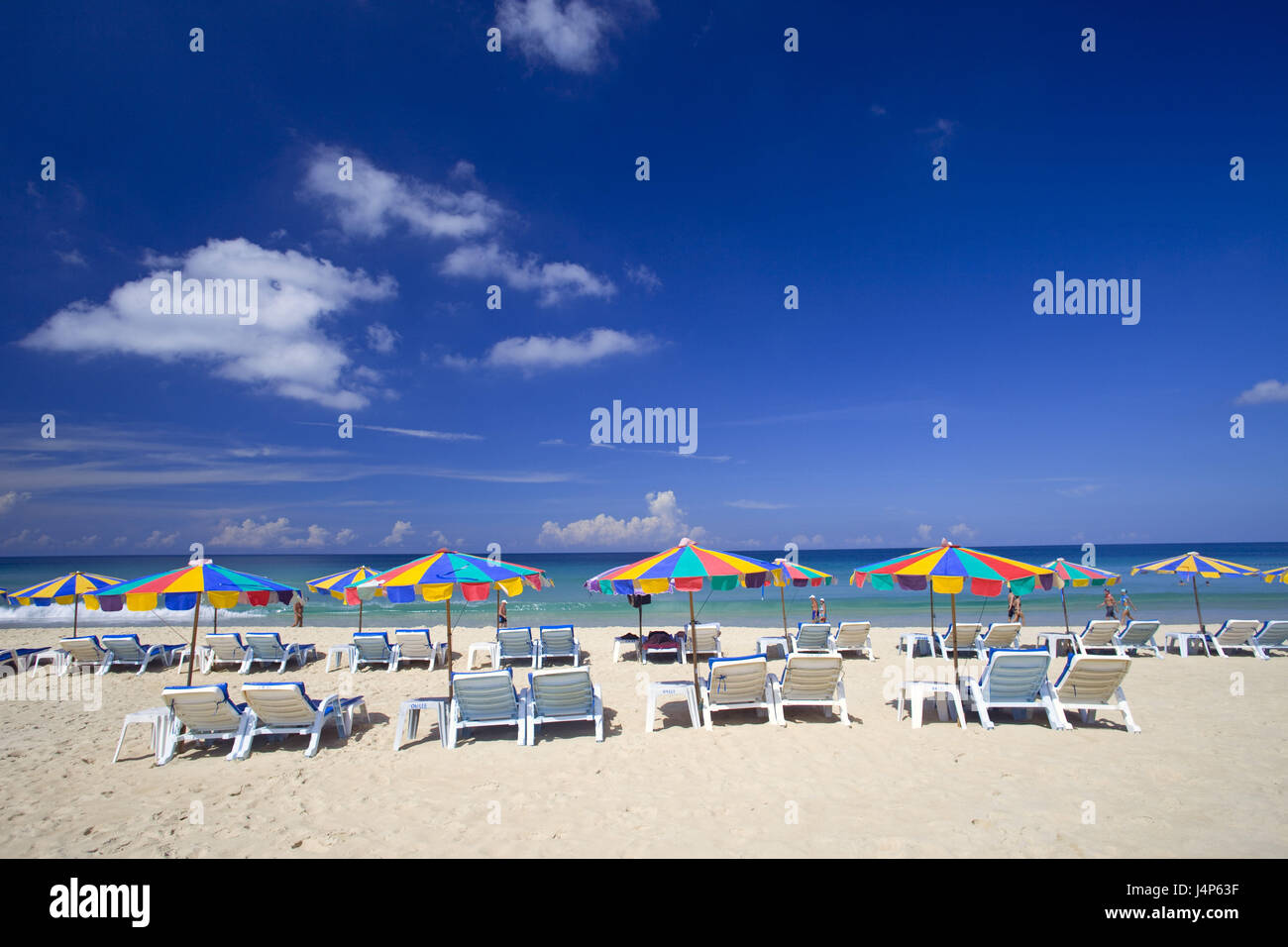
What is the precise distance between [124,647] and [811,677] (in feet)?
42.8

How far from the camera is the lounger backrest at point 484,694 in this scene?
22.5 ft

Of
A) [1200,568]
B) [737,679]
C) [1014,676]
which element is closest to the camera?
[1014,676]

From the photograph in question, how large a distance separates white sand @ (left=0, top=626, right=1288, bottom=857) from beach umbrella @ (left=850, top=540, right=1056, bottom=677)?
1588 mm

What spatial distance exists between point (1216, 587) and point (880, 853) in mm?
46100

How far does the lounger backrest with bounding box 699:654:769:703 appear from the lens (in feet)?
23.7

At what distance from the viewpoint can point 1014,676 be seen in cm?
702

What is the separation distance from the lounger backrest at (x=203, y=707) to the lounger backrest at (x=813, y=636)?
29.4ft

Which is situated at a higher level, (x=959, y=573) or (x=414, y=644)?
(x=959, y=573)

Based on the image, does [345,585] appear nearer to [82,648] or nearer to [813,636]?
[82,648]

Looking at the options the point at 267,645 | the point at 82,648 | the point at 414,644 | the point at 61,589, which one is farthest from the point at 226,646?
the point at 414,644
